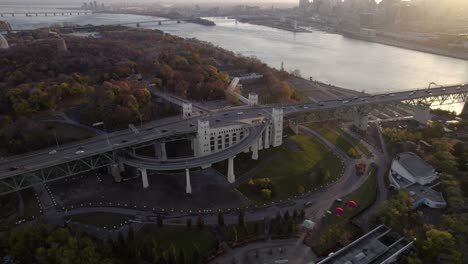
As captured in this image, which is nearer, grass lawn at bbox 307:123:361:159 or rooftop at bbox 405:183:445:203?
rooftop at bbox 405:183:445:203

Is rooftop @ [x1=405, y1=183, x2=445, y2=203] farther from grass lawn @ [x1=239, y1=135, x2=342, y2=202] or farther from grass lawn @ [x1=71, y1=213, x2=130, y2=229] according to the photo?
grass lawn @ [x1=71, y1=213, x2=130, y2=229]

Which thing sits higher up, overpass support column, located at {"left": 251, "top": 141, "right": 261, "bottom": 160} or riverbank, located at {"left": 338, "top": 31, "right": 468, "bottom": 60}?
riverbank, located at {"left": 338, "top": 31, "right": 468, "bottom": 60}

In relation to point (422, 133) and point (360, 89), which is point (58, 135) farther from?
point (360, 89)

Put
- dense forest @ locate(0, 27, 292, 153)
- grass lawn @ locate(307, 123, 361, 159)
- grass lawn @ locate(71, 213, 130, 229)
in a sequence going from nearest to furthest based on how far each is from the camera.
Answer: grass lawn @ locate(71, 213, 130, 229), grass lawn @ locate(307, 123, 361, 159), dense forest @ locate(0, 27, 292, 153)

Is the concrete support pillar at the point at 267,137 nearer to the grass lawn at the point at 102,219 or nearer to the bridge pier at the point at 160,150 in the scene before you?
the bridge pier at the point at 160,150

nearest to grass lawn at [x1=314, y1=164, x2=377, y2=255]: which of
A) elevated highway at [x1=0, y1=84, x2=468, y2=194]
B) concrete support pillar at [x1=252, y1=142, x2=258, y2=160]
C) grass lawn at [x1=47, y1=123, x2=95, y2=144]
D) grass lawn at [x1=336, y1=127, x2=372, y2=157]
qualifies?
grass lawn at [x1=336, y1=127, x2=372, y2=157]

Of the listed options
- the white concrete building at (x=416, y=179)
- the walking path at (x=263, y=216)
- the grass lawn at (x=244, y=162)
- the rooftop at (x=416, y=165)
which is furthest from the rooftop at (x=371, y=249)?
the grass lawn at (x=244, y=162)

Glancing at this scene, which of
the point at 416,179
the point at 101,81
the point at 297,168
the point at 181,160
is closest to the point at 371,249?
the point at 416,179
